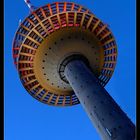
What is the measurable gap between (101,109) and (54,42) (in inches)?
357

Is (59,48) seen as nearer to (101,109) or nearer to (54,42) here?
(54,42)

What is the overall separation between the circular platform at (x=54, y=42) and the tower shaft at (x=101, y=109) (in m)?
2.65

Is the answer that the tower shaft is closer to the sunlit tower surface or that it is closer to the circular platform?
the sunlit tower surface

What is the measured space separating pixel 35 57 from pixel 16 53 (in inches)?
75.9

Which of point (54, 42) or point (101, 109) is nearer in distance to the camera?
point (101, 109)

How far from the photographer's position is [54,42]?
82.9 feet

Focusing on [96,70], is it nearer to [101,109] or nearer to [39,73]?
[39,73]

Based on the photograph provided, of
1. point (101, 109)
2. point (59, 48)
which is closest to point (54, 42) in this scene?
point (59, 48)

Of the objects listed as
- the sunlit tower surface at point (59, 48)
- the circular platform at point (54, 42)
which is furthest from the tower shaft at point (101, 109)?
the circular platform at point (54, 42)

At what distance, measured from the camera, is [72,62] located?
25.0 m

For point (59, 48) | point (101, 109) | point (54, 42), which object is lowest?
point (101, 109)

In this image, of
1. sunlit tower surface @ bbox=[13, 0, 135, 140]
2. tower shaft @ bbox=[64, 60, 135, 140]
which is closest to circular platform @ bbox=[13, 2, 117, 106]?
sunlit tower surface @ bbox=[13, 0, 135, 140]
